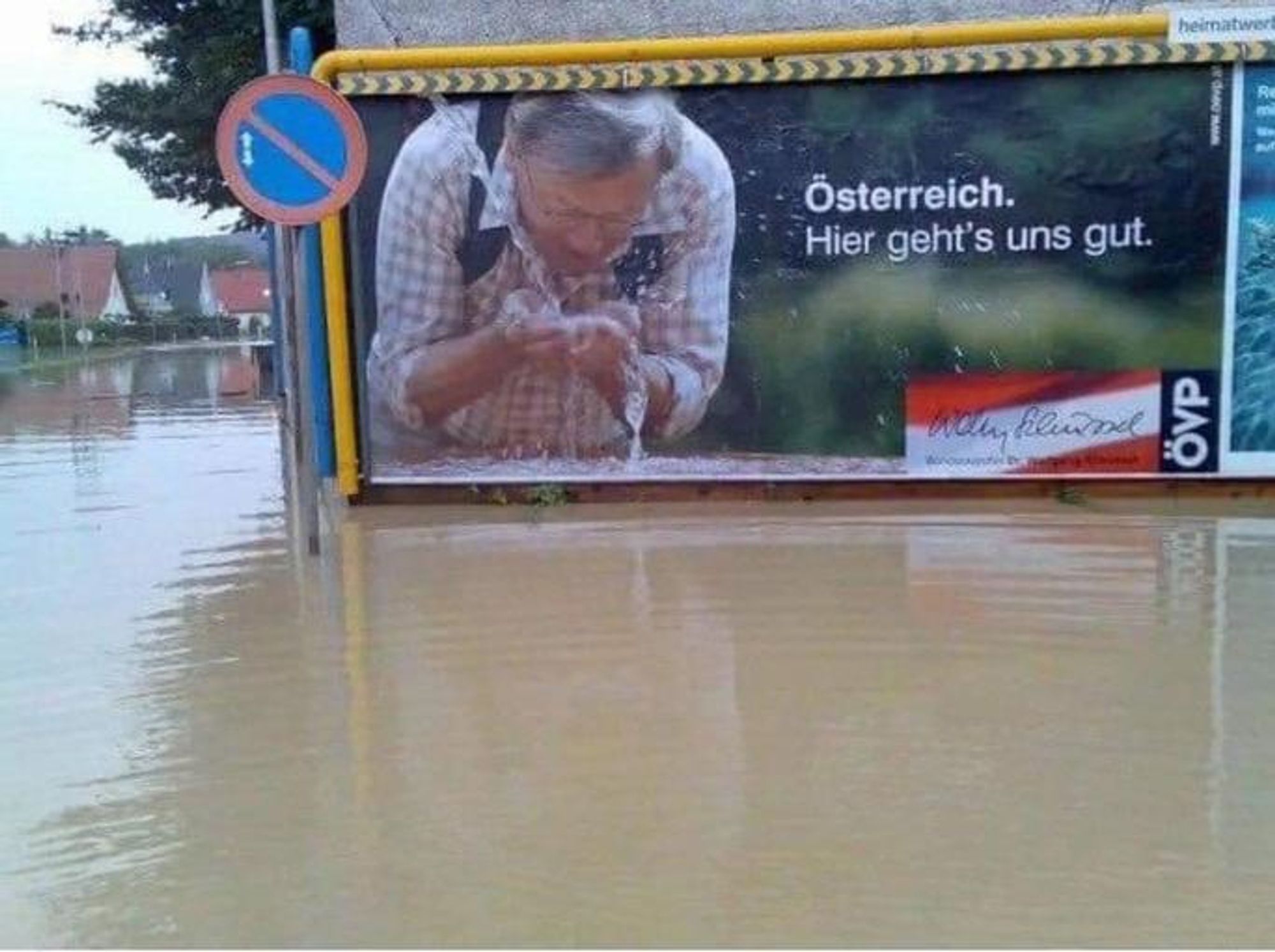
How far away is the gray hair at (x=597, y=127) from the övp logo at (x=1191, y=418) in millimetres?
3226

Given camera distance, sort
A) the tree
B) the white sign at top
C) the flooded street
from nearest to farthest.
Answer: the flooded street
the white sign at top
the tree

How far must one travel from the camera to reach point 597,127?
8.56 m

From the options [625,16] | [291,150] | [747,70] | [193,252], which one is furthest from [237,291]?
[291,150]

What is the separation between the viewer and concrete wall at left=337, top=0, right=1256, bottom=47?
8.69m

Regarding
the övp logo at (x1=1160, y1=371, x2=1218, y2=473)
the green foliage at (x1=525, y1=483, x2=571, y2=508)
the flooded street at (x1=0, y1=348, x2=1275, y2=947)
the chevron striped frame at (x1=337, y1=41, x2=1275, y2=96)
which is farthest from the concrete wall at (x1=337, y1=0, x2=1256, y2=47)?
the flooded street at (x1=0, y1=348, x2=1275, y2=947)

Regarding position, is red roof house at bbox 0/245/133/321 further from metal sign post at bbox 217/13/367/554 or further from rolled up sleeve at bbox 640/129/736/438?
metal sign post at bbox 217/13/367/554

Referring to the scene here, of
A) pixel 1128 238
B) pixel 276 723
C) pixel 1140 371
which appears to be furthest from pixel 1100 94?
pixel 276 723

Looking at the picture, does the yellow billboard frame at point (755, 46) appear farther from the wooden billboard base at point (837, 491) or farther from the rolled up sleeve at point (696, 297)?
the wooden billboard base at point (837, 491)

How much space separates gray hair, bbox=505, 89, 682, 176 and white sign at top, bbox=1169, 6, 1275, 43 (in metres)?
2.82

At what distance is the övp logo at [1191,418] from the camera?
863 cm

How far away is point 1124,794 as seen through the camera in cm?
415

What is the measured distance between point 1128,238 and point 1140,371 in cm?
77
